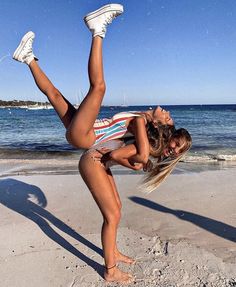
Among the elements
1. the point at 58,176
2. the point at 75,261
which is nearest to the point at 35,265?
the point at 75,261

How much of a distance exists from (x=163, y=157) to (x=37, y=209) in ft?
9.54

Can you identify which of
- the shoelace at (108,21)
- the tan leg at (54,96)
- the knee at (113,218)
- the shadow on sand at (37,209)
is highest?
the shoelace at (108,21)

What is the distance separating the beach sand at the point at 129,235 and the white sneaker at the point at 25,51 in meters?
2.07

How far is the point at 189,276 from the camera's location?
139 inches

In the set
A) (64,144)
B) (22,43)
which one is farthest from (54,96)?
(64,144)

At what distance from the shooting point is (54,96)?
12.0 ft

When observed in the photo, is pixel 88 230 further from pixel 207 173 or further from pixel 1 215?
pixel 207 173

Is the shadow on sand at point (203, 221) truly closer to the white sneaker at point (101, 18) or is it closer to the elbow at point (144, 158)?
the elbow at point (144, 158)

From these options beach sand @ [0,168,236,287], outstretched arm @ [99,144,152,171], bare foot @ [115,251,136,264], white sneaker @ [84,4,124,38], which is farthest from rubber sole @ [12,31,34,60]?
bare foot @ [115,251,136,264]

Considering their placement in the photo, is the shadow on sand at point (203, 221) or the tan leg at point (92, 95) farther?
the shadow on sand at point (203, 221)

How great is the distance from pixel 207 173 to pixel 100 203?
222 inches

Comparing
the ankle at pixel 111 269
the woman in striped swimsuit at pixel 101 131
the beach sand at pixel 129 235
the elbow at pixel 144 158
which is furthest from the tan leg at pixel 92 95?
the beach sand at pixel 129 235

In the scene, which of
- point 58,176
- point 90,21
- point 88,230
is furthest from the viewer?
point 58,176

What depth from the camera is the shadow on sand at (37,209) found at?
13.8 ft
